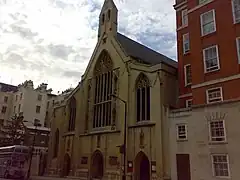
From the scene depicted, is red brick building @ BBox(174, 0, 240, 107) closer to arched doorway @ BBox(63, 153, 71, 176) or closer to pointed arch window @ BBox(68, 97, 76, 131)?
pointed arch window @ BBox(68, 97, 76, 131)

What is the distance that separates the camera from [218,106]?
23922 mm

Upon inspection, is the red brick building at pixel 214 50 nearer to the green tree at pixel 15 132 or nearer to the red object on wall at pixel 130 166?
the red object on wall at pixel 130 166

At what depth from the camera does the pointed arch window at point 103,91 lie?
38519 mm

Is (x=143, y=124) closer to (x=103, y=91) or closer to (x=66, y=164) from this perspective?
(x=103, y=91)

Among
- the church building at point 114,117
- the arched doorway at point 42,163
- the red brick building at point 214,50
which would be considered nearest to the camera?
the red brick building at point 214,50

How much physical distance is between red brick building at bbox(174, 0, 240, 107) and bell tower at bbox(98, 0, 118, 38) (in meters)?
16.4

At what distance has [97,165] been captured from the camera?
38.0 metres

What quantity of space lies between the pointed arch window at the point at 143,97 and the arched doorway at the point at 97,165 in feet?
28.8

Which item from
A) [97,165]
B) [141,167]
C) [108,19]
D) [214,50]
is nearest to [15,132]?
[97,165]

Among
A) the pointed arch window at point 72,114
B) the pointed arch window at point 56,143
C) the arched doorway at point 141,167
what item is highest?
the pointed arch window at point 72,114

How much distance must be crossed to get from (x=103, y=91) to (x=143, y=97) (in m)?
8.56

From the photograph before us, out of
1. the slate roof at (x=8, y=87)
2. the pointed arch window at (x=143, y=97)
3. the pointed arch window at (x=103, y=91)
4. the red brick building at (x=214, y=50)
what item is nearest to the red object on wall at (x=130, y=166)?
the pointed arch window at (x=143, y=97)

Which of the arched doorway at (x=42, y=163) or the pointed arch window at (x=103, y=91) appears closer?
the pointed arch window at (x=103, y=91)

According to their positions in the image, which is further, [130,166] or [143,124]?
[143,124]
